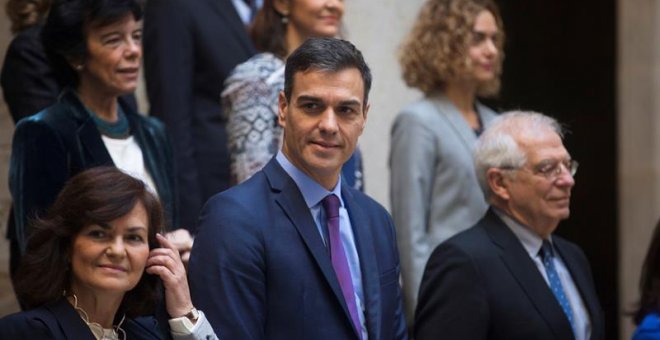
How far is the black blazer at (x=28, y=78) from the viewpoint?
252 inches

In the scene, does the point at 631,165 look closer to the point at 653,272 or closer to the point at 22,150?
the point at 653,272

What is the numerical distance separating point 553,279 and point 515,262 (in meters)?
0.22

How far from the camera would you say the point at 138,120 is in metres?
6.37

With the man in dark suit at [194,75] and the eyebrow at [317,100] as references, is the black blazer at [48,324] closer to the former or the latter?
the eyebrow at [317,100]

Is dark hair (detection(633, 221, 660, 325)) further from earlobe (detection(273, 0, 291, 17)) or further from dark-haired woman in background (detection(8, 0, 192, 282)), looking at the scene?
dark-haired woman in background (detection(8, 0, 192, 282))

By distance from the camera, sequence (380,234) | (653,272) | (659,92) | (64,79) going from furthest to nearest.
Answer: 1. (659,92)
2. (653,272)
3. (64,79)
4. (380,234)

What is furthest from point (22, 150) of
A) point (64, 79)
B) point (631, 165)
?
point (631, 165)

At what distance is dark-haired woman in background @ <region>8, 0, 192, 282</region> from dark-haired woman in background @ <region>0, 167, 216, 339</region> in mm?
537

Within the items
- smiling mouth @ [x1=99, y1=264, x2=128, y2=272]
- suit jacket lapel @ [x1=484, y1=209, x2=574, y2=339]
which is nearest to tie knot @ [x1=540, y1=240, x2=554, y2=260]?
suit jacket lapel @ [x1=484, y1=209, x2=574, y2=339]

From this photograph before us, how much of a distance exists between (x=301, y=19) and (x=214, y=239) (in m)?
1.92

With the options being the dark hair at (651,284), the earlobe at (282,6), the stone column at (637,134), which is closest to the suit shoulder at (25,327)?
the earlobe at (282,6)

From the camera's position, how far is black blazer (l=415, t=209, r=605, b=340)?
239 inches

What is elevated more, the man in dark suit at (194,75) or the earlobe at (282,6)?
the earlobe at (282,6)

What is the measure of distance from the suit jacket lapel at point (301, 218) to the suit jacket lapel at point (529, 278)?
1105mm
